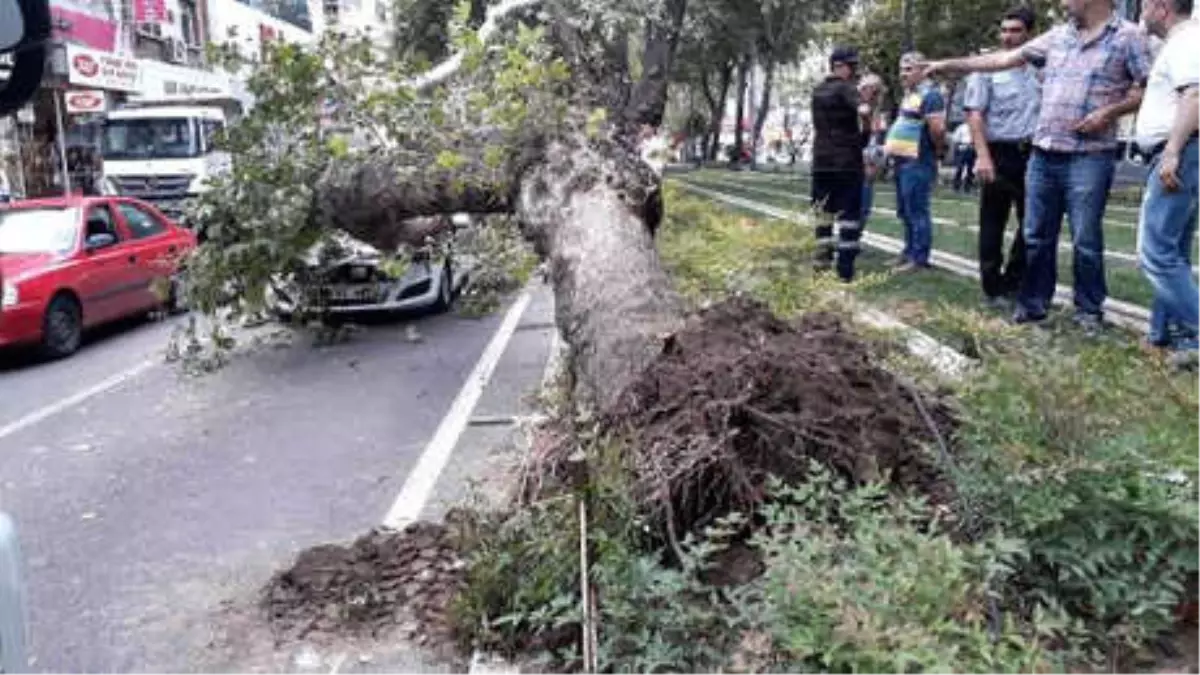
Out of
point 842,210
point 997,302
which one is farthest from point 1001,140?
point 842,210

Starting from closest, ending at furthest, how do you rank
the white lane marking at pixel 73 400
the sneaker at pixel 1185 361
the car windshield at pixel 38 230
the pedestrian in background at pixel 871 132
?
the sneaker at pixel 1185 361, the white lane marking at pixel 73 400, the pedestrian in background at pixel 871 132, the car windshield at pixel 38 230

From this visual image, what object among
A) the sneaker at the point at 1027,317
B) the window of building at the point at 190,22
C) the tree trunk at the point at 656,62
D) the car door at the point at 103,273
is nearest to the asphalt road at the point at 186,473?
the car door at the point at 103,273

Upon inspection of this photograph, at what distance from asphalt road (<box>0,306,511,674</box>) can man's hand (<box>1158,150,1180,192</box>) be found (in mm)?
3875

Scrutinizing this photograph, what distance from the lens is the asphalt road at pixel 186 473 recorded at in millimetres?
4211

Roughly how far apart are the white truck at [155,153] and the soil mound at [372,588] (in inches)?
699

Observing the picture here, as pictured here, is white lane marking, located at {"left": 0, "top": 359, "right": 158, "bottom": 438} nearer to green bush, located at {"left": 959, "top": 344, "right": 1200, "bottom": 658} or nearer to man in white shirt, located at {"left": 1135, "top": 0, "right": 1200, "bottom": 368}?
green bush, located at {"left": 959, "top": 344, "right": 1200, "bottom": 658}

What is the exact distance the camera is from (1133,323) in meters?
6.17

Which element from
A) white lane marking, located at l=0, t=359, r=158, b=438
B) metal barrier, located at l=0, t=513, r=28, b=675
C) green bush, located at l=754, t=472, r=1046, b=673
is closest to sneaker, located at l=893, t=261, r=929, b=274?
green bush, located at l=754, t=472, r=1046, b=673

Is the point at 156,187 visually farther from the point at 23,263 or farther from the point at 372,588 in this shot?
the point at 372,588

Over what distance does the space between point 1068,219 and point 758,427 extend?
10.7ft

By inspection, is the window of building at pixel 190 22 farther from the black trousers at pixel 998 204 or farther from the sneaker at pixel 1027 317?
the sneaker at pixel 1027 317

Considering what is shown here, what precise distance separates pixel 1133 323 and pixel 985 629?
4.28 meters

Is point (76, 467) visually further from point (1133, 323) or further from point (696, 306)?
point (1133, 323)

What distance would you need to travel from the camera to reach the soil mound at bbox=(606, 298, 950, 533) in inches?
137
